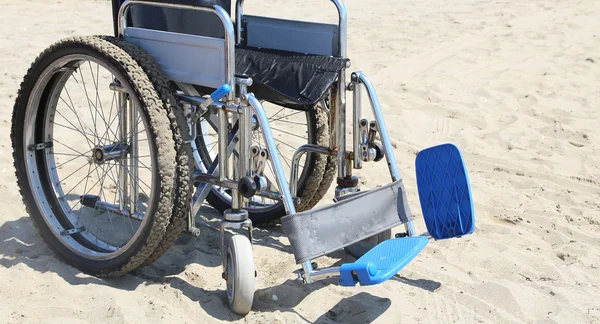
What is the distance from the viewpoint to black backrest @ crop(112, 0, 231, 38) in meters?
3.78

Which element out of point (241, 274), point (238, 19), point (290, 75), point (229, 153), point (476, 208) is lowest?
point (476, 208)

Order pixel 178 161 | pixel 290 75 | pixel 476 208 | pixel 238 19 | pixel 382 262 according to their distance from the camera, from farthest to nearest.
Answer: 1. pixel 476 208
2. pixel 238 19
3. pixel 290 75
4. pixel 178 161
5. pixel 382 262

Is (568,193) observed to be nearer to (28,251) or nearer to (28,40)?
(28,251)

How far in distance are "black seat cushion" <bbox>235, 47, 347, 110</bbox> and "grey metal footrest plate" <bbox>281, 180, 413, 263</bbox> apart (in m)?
0.47

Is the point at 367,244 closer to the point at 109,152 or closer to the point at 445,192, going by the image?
the point at 445,192

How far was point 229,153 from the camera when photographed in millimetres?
3676

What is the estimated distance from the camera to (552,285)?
365 centimetres

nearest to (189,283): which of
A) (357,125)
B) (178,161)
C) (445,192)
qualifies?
(178,161)

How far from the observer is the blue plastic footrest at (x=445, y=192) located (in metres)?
3.48

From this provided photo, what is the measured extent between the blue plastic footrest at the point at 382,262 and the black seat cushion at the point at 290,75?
2.23 feet

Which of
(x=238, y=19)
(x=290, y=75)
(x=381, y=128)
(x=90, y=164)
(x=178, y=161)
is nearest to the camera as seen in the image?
(x=178, y=161)

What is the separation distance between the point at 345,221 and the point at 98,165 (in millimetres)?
1250

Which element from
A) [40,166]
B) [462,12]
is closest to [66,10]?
[462,12]

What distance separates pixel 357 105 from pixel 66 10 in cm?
655
